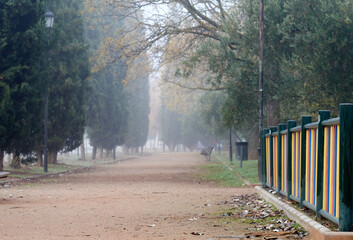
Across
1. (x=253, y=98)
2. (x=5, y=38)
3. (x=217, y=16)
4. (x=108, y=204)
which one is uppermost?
(x=217, y=16)

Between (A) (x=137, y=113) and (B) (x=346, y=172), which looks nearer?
(B) (x=346, y=172)

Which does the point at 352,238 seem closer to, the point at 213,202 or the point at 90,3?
the point at 213,202

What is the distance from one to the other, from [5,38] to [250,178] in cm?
986

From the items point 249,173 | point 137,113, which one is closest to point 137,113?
point 137,113

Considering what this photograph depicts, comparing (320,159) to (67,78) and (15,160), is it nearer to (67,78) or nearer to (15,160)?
(15,160)

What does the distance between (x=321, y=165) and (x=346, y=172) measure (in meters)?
1.25

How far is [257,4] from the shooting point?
63.3 feet

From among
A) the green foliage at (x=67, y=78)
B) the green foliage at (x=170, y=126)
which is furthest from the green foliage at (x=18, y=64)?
the green foliage at (x=170, y=126)

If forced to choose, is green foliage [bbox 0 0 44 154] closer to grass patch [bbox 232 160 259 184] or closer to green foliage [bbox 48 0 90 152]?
green foliage [bbox 48 0 90 152]

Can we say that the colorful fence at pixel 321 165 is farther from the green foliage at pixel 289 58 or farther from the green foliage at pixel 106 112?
the green foliage at pixel 106 112

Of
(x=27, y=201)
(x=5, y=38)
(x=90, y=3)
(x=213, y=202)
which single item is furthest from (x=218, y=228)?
(x=90, y=3)

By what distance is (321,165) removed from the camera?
24.6ft

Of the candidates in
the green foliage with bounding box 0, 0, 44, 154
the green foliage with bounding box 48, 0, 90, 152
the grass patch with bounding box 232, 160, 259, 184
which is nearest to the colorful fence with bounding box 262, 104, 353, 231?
the grass patch with bounding box 232, 160, 259, 184

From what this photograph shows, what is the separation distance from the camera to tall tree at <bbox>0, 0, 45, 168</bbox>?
21.0 meters
